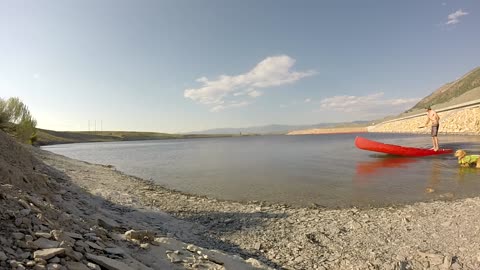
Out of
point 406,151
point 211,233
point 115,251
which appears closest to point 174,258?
point 115,251

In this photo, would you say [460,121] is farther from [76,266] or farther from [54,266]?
[54,266]

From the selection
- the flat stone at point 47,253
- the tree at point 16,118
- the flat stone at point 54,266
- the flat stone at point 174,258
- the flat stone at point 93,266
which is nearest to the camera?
the flat stone at point 54,266

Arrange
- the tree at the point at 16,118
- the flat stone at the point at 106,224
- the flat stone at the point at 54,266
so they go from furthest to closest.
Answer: the tree at the point at 16,118 → the flat stone at the point at 106,224 → the flat stone at the point at 54,266

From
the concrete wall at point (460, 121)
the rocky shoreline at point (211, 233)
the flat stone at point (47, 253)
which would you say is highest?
the concrete wall at point (460, 121)

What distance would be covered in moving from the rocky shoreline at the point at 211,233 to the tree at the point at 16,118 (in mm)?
27878

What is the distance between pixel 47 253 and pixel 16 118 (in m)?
38.1

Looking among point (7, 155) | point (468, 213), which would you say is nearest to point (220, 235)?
point (7, 155)

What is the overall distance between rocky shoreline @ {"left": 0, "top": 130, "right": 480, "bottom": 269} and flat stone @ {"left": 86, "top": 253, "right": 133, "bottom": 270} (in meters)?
0.01

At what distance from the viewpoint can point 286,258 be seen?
6441 millimetres

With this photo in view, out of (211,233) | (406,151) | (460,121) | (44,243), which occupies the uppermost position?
(460,121)

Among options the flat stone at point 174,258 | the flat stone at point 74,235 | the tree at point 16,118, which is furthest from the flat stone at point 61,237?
the tree at point 16,118

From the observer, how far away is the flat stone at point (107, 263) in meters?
3.61

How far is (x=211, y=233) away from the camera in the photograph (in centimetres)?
807

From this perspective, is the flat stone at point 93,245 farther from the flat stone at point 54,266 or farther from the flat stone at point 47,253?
the flat stone at point 54,266
